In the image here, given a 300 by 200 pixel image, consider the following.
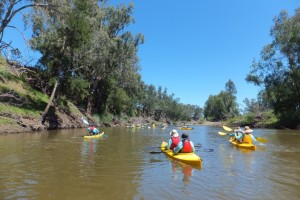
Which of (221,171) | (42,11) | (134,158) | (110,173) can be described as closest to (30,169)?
→ (110,173)

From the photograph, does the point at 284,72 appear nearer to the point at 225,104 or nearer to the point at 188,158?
the point at 188,158

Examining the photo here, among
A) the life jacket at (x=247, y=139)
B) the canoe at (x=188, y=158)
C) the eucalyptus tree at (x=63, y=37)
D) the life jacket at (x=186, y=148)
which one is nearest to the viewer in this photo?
the canoe at (x=188, y=158)

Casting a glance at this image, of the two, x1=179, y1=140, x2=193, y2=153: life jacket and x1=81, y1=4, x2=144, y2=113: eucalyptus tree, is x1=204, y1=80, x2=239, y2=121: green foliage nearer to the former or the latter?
x1=81, y1=4, x2=144, y2=113: eucalyptus tree

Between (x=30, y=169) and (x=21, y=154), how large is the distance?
379 centimetres

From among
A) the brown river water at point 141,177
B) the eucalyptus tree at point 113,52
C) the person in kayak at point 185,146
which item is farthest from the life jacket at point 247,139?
the eucalyptus tree at point 113,52

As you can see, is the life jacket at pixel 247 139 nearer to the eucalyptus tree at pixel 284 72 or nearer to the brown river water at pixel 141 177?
the brown river water at pixel 141 177

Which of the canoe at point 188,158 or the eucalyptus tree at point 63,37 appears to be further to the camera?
the eucalyptus tree at point 63,37

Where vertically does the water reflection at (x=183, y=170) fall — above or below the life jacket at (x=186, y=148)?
below

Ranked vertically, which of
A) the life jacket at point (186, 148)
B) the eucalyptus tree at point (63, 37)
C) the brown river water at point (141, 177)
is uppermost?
the eucalyptus tree at point (63, 37)

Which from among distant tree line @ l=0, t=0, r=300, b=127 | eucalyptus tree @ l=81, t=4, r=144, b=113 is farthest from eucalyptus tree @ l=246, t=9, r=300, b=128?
eucalyptus tree @ l=81, t=4, r=144, b=113

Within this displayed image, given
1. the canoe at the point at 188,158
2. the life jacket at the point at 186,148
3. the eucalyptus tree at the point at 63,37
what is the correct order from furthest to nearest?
the eucalyptus tree at the point at 63,37 < the life jacket at the point at 186,148 < the canoe at the point at 188,158

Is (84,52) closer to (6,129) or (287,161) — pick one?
(6,129)

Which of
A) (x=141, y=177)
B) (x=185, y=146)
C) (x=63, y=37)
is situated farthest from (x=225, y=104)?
(x=141, y=177)

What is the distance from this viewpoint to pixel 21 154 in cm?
1356
